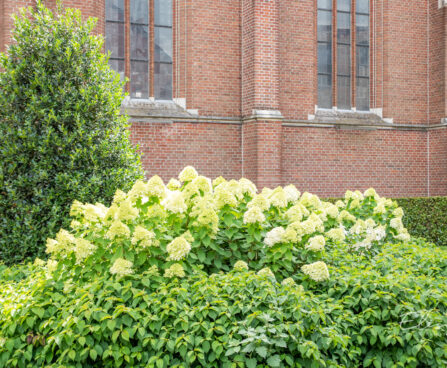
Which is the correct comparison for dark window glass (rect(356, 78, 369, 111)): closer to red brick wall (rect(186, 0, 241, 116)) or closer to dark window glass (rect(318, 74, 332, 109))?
dark window glass (rect(318, 74, 332, 109))

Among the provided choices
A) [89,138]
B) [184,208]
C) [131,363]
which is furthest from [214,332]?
[89,138]

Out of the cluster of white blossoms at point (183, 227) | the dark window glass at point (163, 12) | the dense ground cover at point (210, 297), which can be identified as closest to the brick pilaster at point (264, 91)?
the dark window glass at point (163, 12)

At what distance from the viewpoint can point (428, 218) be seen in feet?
40.1

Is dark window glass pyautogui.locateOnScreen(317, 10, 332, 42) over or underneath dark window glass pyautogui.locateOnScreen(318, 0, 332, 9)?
underneath

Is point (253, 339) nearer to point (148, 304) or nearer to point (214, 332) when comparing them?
point (214, 332)

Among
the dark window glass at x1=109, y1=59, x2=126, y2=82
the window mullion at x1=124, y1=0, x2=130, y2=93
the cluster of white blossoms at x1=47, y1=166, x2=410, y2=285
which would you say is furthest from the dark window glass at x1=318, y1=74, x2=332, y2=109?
the cluster of white blossoms at x1=47, y1=166, x2=410, y2=285

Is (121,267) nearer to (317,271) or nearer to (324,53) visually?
(317,271)

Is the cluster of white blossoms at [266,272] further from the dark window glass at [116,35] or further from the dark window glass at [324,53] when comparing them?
the dark window glass at [324,53]

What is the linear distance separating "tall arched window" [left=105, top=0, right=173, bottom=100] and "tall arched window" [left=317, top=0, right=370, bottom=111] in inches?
175

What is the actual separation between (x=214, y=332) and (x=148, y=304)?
479 mm

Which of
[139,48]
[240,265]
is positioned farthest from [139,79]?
[240,265]

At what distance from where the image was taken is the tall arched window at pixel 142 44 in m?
13.1

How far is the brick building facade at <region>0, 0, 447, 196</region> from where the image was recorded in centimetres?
1305

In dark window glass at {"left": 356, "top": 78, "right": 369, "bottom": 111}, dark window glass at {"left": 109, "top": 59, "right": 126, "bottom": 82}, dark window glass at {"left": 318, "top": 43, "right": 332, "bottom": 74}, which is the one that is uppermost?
dark window glass at {"left": 318, "top": 43, "right": 332, "bottom": 74}
